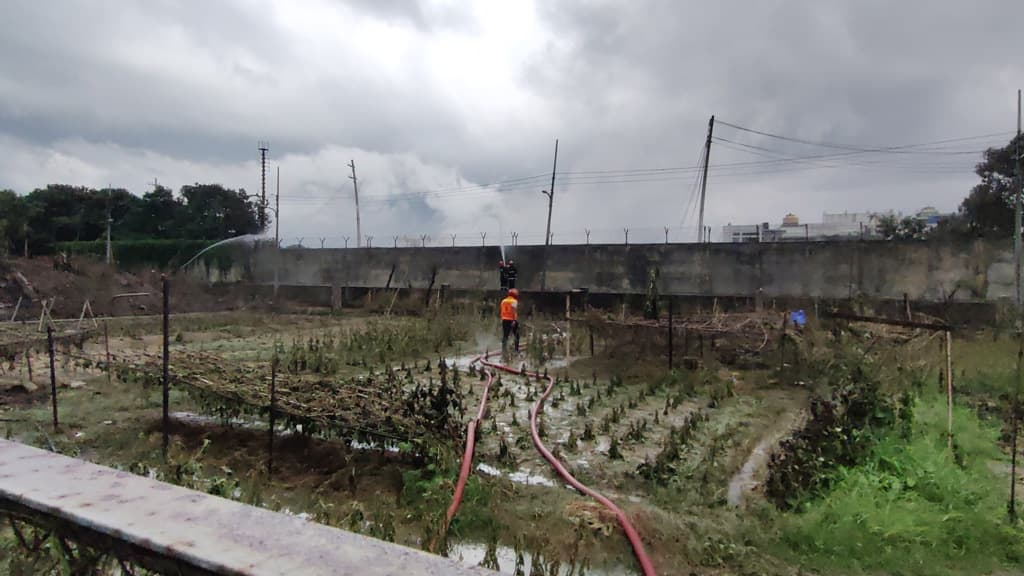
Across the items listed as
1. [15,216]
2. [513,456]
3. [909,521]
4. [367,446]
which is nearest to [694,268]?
[513,456]

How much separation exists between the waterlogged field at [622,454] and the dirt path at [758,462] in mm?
37

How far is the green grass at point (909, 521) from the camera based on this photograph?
407 centimetres

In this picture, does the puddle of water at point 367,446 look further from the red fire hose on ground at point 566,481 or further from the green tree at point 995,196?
the green tree at point 995,196

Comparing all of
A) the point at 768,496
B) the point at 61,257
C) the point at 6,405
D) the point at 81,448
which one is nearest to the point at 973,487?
the point at 768,496

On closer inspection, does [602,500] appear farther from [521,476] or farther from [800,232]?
[800,232]

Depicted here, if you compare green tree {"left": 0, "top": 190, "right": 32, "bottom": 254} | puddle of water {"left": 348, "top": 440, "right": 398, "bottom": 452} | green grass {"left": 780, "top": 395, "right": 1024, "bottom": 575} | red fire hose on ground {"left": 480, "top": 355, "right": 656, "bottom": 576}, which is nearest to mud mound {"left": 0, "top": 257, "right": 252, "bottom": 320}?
green tree {"left": 0, "top": 190, "right": 32, "bottom": 254}

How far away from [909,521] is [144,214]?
2002 inches

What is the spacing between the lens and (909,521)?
4.34m

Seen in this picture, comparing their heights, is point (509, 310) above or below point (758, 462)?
above

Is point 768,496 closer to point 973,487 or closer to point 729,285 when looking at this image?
point 973,487

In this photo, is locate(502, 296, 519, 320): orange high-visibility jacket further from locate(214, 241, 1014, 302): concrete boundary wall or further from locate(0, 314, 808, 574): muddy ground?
locate(214, 241, 1014, 302): concrete boundary wall

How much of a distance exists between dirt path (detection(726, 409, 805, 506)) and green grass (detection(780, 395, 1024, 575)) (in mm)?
717

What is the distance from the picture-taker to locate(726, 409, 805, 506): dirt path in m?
5.41

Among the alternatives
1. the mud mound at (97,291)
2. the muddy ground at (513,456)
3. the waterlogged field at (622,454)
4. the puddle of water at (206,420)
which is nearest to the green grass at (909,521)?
the waterlogged field at (622,454)
